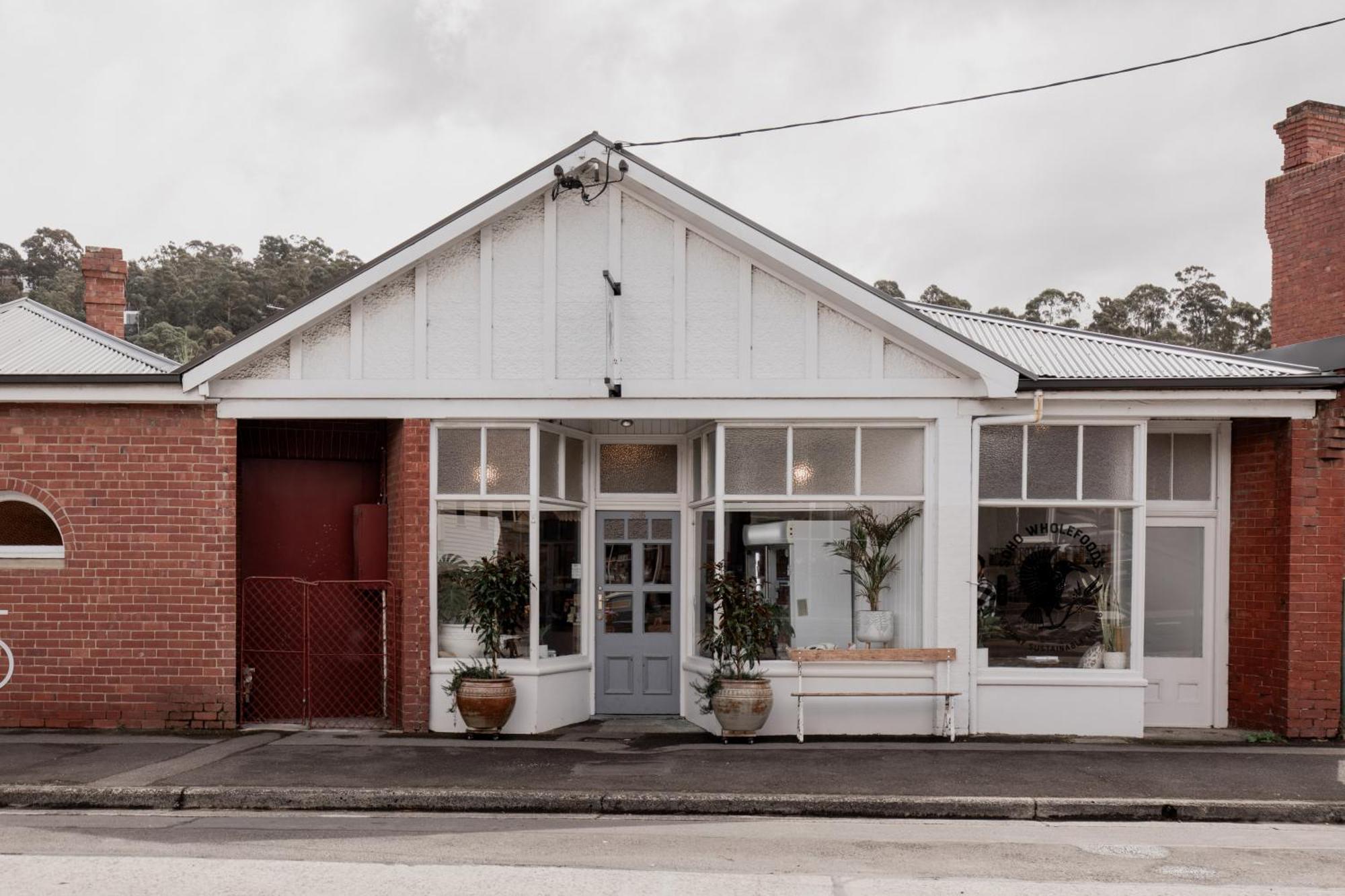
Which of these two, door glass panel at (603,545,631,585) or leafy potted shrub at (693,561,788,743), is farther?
door glass panel at (603,545,631,585)

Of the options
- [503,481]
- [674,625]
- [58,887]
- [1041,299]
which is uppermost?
[1041,299]

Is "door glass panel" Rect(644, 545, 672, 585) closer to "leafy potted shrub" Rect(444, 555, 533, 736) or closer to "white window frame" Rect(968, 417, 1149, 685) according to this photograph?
"leafy potted shrub" Rect(444, 555, 533, 736)

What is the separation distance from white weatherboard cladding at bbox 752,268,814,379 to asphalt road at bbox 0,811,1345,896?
4725 mm

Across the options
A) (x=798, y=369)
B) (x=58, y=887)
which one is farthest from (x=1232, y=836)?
(x=58, y=887)

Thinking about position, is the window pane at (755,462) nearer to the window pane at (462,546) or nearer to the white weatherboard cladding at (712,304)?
the white weatherboard cladding at (712,304)

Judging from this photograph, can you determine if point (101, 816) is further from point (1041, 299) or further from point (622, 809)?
point (1041, 299)

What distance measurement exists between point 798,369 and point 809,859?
5522 mm

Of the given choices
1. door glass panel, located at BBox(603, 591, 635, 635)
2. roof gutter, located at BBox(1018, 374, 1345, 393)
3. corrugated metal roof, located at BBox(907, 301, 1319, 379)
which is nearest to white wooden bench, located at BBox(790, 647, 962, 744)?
door glass panel, located at BBox(603, 591, 635, 635)

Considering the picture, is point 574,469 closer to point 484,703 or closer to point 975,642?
point 484,703

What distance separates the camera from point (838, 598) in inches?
467

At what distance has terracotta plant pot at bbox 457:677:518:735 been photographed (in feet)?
36.5

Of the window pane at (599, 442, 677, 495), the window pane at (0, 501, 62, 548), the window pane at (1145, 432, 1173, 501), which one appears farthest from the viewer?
the window pane at (599, 442, 677, 495)

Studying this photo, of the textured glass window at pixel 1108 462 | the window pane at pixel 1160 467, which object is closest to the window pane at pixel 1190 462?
the window pane at pixel 1160 467

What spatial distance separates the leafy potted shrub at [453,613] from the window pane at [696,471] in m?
2.63
